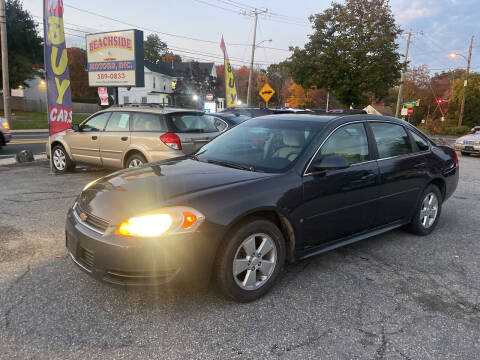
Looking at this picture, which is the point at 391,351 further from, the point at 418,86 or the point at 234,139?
the point at 418,86

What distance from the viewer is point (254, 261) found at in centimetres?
303

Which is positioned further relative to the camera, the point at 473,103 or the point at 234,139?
the point at 473,103

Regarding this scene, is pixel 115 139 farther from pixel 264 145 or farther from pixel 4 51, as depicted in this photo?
pixel 4 51

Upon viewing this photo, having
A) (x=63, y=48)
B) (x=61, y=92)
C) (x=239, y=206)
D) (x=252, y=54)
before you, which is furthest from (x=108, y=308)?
(x=252, y=54)

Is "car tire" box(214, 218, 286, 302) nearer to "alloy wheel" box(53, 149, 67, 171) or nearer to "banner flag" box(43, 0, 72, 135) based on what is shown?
"alloy wheel" box(53, 149, 67, 171)

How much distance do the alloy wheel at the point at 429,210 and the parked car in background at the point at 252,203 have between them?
15cm

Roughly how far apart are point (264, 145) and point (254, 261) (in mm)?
1308

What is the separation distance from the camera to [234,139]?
415 centimetres

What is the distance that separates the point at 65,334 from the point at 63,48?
8.01m

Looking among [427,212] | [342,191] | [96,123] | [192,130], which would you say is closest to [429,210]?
[427,212]

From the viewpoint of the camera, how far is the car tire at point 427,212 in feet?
15.5

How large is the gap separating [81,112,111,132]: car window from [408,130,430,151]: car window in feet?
20.1

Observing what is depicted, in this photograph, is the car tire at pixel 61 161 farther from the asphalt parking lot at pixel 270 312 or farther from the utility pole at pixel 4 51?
the utility pole at pixel 4 51

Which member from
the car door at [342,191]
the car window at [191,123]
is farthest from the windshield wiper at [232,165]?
the car window at [191,123]
